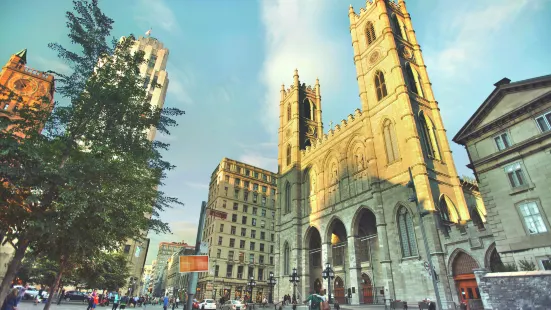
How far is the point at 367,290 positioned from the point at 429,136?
58.7 ft

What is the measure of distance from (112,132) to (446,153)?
3067 cm

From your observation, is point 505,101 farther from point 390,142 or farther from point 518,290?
point 518,290

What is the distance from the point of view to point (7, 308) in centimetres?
1066

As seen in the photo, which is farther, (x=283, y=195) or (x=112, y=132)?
(x=283, y=195)

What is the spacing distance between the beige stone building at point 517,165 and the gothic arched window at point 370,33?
2349cm

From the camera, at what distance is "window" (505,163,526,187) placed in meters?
17.5

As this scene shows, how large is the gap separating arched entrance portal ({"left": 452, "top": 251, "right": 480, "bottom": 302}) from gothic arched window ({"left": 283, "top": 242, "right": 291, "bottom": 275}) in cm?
2317

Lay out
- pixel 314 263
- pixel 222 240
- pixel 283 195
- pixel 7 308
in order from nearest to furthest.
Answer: pixel 7 308 < pixel 314 263 < pixel 283 195 < pixel 222 240

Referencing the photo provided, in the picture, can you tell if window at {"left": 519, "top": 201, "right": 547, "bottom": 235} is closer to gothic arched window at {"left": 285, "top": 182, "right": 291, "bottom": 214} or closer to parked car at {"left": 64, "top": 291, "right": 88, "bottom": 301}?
gothic arched window at {"left": 285, "top": 182, "right": 291, "bottom": 214}

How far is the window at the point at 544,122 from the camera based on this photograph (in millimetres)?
16938

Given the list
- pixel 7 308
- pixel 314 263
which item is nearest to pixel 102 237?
pixel 7 308

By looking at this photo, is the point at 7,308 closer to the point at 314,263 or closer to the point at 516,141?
the point at 516,141

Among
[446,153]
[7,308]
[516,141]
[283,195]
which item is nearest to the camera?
[7,308]

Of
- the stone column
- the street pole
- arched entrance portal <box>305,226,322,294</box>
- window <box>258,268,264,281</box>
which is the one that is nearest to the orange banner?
the street pole
